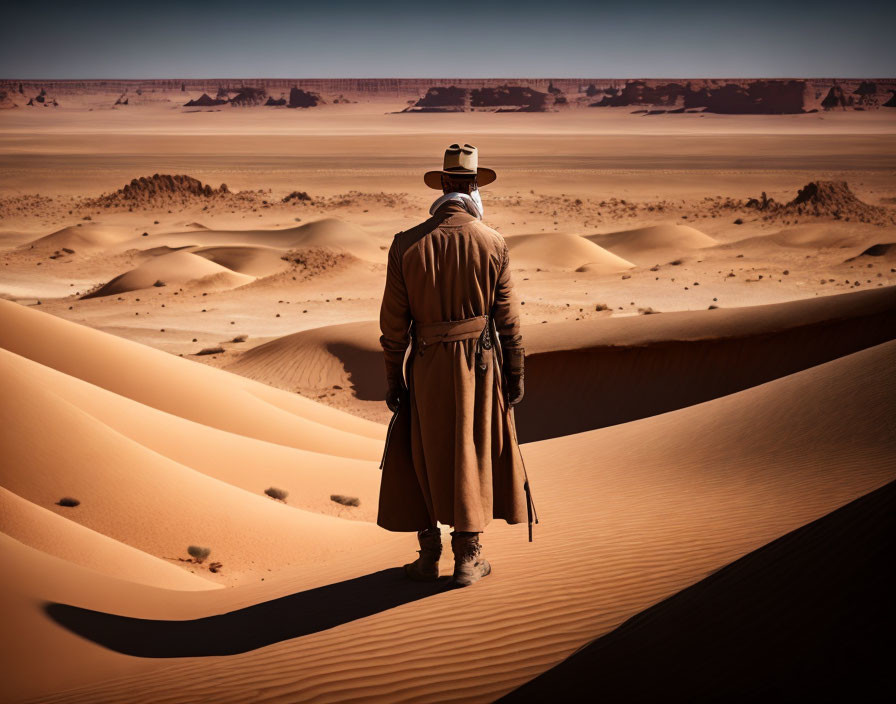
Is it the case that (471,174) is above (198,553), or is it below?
above

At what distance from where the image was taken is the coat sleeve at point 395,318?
4656 mm

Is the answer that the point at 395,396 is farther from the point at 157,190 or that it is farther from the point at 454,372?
the point at 157,190

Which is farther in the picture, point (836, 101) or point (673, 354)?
point (836, 101)

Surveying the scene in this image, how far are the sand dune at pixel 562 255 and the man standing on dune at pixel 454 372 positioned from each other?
85.9 feet

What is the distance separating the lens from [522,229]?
44.0m

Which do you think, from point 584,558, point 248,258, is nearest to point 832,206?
point 248,258

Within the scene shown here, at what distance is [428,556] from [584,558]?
0.91m

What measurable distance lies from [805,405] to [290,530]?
180 inches

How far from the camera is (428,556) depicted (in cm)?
502

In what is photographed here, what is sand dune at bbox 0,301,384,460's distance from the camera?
11.0 m

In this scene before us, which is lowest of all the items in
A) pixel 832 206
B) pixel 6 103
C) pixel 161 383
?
pixel 832 206

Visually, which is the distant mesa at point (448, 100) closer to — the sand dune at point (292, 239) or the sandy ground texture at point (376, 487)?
the sand dune at point (292, 239)

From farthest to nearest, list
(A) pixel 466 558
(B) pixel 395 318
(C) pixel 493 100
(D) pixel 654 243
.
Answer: (C) pixel 493 100
(D) pixel 654 243
(A) pixel 466 558
(B) pixel 395 318

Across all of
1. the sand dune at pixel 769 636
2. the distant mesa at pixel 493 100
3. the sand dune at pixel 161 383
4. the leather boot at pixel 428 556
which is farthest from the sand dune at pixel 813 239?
the distant mesa at pixel 493 100
